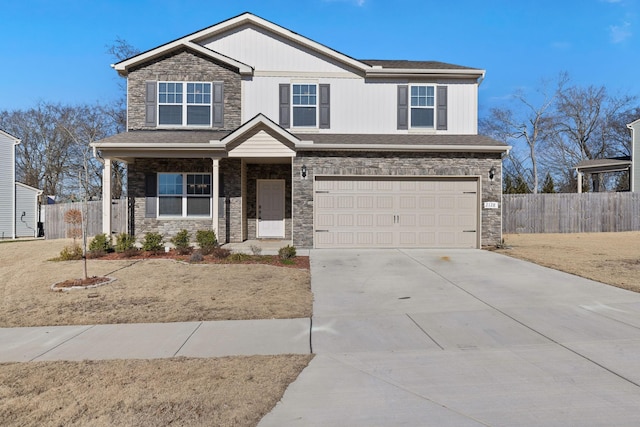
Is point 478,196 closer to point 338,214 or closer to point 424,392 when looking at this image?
point 338,214

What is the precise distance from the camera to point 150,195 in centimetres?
1530

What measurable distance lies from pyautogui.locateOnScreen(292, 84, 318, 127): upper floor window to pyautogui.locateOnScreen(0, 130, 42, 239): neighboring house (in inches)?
840

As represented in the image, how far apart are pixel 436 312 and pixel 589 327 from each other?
Answer: 2094mm

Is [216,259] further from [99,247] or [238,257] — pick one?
[99,247]

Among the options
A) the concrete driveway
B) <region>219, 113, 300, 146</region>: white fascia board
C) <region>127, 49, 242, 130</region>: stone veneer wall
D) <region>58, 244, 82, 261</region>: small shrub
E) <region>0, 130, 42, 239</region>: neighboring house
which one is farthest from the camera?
<region>0, 130, 42, 239</region>: neighboring house

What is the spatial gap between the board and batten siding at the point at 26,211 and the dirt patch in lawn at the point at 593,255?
93.2 feet

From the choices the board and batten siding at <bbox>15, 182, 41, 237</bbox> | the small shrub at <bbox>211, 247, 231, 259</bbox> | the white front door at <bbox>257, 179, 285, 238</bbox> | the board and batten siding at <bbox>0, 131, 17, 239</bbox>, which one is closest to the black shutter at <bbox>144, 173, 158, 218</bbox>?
the white front door at <bbox>257, 179, 285, 238</bbox>

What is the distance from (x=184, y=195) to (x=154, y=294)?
313 inches

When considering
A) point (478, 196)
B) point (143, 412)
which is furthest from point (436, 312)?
point (478, 196)

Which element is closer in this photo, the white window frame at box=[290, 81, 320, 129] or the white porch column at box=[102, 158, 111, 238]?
the white porch column at box=[102, 158, 111, 238]

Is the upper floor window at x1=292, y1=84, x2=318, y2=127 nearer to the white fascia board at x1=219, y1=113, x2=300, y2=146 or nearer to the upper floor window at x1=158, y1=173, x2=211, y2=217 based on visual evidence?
the white fascia board at x1=219, y1=113, x2=300, y2=146

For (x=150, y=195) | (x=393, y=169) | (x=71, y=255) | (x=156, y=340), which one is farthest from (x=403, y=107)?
(x=156, y=340)

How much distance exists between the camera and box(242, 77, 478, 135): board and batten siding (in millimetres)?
15469

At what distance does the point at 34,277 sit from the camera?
9672mm
